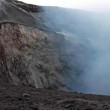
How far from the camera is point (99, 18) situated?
33000mm

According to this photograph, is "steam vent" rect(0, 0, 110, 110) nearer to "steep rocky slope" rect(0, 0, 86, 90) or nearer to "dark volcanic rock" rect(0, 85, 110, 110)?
"steep rocky slope" rect(0, 0, 86, 90)

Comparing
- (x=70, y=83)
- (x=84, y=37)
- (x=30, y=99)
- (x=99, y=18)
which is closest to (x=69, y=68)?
(x=70, y=83)

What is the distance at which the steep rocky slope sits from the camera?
23234mm

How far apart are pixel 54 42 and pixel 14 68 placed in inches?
176

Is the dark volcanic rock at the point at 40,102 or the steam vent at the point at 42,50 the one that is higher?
the steam vent at the point at 42,50

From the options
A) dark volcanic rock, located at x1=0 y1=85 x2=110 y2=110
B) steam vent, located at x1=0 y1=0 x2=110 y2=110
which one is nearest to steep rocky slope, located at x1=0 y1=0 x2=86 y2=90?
steam vent, located at x1=0 y1=0 x2=110 y2=110

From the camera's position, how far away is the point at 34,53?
24.9 meters

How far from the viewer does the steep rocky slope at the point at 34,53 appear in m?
23.2

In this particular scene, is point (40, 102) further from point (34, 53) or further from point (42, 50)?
point (42, 50)

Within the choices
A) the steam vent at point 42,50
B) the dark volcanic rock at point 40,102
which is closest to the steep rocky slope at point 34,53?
the steam vent at point 42,50

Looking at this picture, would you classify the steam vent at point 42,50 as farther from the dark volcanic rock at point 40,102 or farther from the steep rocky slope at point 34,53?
the dark volcanic rock at point 40,102

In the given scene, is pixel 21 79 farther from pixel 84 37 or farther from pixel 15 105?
pixel 15 105

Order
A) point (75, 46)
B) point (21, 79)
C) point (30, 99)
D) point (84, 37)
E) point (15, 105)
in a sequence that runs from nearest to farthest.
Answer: point (15, 105) < point (30, 99) < point (21, 79) < point (75, 46) < point (84, 37)

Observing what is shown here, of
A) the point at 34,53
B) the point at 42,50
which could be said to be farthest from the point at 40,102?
the point at 42,50
